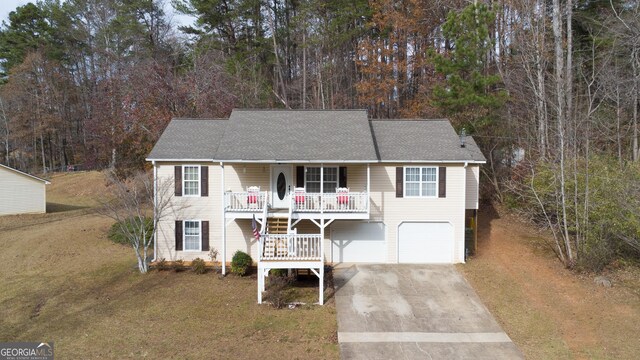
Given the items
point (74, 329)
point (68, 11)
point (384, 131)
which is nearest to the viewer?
point (74, 329)

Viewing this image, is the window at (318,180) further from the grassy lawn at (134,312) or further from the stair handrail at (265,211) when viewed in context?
the grassy lawn at (134,312)

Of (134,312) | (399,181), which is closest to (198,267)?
(134,312)

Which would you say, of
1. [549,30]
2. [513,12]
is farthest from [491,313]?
[513,12]

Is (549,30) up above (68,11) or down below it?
below

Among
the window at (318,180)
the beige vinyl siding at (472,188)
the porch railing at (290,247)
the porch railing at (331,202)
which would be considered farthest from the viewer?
the beige vinyl siding at (472,188)

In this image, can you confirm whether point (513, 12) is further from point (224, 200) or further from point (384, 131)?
point (224, 200)

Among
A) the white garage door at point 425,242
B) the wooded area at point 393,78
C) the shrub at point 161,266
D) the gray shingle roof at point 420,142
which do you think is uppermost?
the wooded area at point 393,78

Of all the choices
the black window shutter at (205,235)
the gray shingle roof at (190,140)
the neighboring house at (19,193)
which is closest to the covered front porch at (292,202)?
the black window shutter at (205,235)
